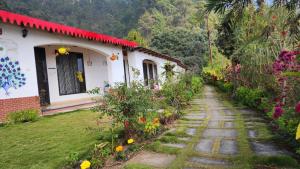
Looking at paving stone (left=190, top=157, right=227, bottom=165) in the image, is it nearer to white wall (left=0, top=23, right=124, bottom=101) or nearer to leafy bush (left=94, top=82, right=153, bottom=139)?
leafy bush (left=94, top=82, right=153, bottom=139)

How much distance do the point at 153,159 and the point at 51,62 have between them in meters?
7.68

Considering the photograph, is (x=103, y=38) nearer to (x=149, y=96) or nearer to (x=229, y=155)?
(x=149, y=96)

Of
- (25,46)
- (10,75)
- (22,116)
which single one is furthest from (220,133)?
(25,46)

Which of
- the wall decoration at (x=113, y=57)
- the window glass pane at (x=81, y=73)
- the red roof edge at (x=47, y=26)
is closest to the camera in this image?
the red roof edge at (x=47, y=26)

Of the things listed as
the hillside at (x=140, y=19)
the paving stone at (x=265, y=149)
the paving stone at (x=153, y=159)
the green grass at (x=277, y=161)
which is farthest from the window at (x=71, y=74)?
the hillside at (x=140, y=19)

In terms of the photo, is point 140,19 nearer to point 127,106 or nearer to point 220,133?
point 220,133

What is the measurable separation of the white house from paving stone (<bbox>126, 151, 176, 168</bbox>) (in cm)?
192

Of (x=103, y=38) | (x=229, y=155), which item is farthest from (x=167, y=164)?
(x=103, y=38)

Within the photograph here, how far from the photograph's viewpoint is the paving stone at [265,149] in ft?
11.8

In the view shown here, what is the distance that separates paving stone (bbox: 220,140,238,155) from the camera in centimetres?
373

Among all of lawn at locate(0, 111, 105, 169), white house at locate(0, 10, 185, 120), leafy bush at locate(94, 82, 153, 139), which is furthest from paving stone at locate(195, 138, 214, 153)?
white house at locate(0, 10, 185, 120)

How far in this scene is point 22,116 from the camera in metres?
6.79

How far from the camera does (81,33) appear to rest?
29.0 ft

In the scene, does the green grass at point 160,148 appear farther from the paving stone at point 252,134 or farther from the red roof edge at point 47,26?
the red roof edge at point 47,26
